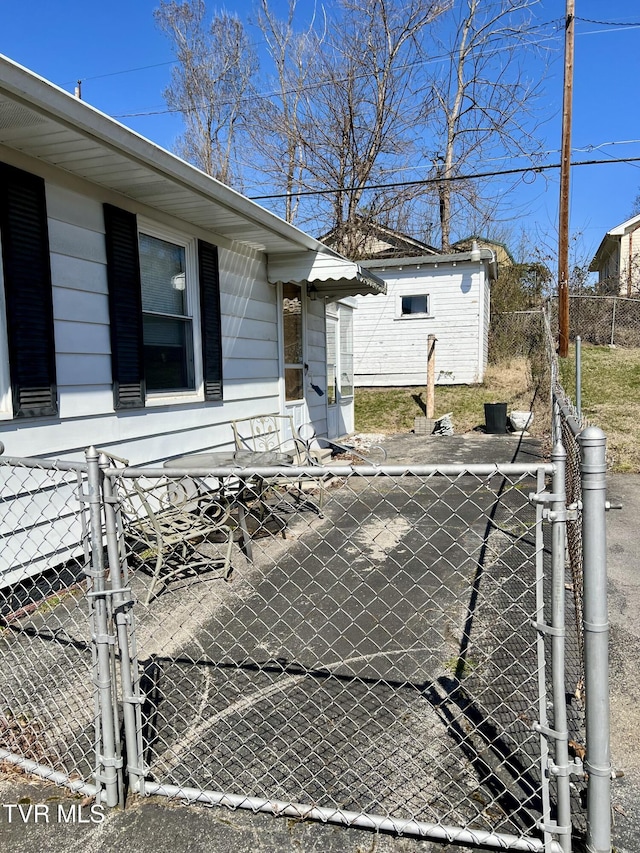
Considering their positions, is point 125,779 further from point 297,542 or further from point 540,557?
point 297,542

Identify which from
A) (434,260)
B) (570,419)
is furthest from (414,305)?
(570,419)

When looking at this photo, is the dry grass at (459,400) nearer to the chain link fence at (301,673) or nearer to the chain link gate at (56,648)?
the chain link fence at (301,673)

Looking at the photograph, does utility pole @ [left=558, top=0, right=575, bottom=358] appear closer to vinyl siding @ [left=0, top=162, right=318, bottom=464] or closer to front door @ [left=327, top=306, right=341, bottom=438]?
front door @ [left=327, top=306, right=341, bottom=438]

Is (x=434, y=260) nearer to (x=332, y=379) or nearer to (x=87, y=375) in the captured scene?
(x=332, y=379)

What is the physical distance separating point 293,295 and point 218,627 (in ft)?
17.9

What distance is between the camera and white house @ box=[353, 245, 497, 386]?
14086mm

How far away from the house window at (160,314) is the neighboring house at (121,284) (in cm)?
1

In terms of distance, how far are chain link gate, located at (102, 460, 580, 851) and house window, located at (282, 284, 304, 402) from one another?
152 inches

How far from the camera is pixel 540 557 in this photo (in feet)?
5.26

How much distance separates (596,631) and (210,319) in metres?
4.72

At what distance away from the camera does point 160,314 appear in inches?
195

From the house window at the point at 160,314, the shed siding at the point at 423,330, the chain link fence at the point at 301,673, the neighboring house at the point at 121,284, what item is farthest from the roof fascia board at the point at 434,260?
the chain link fence at the point at 301,673

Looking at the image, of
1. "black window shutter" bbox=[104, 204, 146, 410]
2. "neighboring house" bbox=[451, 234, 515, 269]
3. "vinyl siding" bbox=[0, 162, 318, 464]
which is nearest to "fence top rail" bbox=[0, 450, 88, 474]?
"vinyl siding" bbox=[0, 162, 318, 464]

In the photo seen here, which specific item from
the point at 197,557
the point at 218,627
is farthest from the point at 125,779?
the point at 197,557
